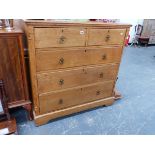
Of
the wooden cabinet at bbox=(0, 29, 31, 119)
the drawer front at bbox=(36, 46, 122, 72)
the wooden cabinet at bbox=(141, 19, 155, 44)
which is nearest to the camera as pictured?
the wooden cabinet at bbox=(0, 29, 31, 119)

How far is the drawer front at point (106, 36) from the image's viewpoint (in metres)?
1.47

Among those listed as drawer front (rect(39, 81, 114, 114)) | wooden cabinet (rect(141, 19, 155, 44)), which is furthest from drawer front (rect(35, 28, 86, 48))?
wooden cabinet (rect(141, 19, 155, 44))

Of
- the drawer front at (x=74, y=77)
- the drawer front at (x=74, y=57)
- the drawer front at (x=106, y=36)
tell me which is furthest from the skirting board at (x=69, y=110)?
the drawer front at (x=106, y=36)

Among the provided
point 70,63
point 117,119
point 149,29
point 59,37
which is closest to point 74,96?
point 70,63

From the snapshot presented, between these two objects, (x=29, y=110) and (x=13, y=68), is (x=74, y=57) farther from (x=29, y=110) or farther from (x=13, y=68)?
(x=29, y=110)

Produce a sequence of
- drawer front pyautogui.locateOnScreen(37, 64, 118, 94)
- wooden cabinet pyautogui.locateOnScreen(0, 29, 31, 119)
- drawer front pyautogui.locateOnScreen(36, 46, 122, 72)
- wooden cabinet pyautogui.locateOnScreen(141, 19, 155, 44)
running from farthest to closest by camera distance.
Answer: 1. wooden cabinet pyautogui.locateOnScreen(141, 19, 155, 44)
2. drawer front pyautogui.locateOnScreen(37, 64, 118, 94)
3. drawer front pyautogui.locateOnScreen(36, 46, 122, 72)
4. wooden cabinet pyautogui.locateOnScreen(0, 29, 31, 119)

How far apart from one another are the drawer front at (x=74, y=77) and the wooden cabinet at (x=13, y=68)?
180mm

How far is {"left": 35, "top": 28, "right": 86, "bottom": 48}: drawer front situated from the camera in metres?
1.26

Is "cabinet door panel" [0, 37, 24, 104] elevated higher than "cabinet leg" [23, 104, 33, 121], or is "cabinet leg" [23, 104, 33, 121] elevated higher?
"cabinet door panel" [0, 37, 24, 104]

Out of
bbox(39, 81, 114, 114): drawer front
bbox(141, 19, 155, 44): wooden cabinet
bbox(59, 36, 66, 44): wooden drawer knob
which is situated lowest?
bbox(39, 81, 114, 114): drawer front

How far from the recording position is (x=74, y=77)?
1.63 metres

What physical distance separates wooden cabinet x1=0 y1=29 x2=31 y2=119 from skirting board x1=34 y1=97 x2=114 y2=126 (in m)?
0.19

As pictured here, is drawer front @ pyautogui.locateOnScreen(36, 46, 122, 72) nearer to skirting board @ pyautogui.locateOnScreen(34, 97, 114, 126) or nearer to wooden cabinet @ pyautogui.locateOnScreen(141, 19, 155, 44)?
skirting board @ pyautogui.locateOnScreen(34, 97, 114, 126)
